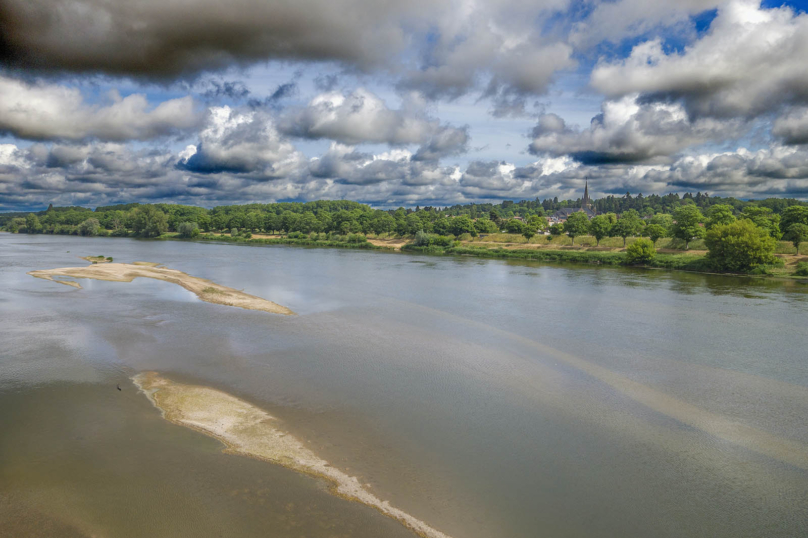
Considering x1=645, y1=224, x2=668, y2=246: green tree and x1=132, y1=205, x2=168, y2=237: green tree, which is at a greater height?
x1=132, y1=205, x2=168, y2=237: green tree

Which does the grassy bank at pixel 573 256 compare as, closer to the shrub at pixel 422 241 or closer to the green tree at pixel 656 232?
the shrub at pixel 422 241

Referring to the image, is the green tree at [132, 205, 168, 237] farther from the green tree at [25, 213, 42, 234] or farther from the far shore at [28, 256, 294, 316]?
the far shore at [28, 256, 294, 316]

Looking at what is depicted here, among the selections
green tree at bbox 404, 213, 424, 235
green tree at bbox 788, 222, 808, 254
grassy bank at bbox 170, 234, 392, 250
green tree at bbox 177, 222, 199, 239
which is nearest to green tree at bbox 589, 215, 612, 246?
green tree at bbox 788, 222, 808, 254

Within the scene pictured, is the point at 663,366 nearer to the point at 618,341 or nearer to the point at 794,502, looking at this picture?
the point at 618,341

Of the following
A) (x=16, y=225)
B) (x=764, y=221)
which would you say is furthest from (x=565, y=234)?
(x=16, y=225)

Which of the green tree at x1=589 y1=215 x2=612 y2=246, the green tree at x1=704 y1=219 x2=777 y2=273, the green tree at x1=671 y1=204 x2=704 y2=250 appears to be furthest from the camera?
the green tree at x1=589 y1=215 x2=612 y2=246

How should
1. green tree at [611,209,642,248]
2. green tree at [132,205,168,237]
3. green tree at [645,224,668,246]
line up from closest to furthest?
green tree at [645,224,668,246], green tree at [611,209,642,248], green tree at [132,205,168,237]
